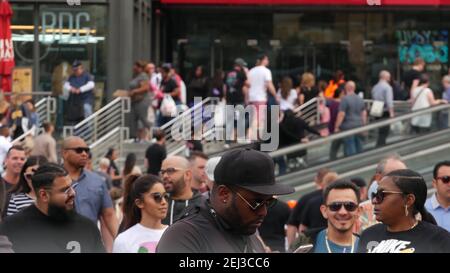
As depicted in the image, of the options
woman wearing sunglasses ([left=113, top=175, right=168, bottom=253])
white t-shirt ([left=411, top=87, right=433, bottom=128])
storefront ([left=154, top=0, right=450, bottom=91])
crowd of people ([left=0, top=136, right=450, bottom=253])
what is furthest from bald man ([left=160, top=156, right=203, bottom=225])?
storefront ([left=154, top=0, right=450, bottom=91])

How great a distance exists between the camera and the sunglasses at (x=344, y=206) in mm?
7652

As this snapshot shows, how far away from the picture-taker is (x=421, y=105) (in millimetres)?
19922

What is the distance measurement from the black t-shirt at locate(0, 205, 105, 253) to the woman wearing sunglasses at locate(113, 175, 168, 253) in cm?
42

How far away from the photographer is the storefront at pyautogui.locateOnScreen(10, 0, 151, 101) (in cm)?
1221

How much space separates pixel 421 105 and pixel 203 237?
15393mm

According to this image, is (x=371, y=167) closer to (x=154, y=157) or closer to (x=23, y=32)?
(x=154, y=157)

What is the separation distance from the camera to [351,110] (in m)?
19.1

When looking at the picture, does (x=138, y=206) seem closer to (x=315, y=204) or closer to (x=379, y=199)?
(x=379, y=199)

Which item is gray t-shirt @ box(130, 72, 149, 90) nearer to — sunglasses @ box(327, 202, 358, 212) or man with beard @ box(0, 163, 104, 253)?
sunglasses @ box(327, 202, 358, 212)

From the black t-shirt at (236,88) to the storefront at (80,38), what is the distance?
1.67 m

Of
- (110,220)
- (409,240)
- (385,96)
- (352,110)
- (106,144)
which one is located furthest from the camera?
(385,96)

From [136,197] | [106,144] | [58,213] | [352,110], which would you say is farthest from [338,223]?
[352,110]

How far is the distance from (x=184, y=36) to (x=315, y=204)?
66.0ft

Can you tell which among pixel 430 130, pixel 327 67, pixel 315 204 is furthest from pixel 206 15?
pixel 315 204
